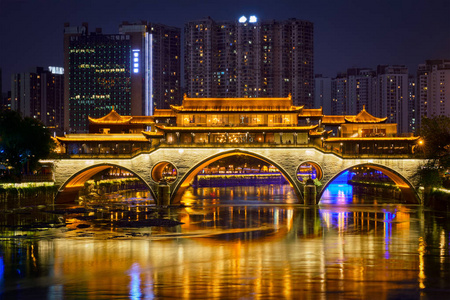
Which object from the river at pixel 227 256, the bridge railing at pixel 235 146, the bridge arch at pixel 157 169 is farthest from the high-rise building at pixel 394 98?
the river at pixel 227 256

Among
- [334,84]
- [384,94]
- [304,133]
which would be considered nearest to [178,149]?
[304,133]

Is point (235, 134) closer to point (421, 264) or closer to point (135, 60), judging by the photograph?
point (421, 264)

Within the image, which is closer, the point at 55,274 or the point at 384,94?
the point at 55,274

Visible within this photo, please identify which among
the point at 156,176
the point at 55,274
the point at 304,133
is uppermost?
the point at 304,133

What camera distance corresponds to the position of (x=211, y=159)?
55.7m

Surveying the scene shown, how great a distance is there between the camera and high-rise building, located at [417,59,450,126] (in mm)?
149875

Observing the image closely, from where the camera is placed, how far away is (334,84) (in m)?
177

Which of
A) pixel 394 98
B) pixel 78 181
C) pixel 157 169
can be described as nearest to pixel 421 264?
pixel 157 169

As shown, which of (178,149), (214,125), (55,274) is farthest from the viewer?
(214,125)

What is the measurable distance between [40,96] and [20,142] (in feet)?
415

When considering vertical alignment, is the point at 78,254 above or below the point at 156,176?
below

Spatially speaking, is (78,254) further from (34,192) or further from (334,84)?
(334,84)

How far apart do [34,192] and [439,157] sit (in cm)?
3925

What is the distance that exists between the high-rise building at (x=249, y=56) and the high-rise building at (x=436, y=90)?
34.2 meters
